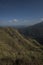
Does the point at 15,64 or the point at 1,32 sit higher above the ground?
the point at 1,32

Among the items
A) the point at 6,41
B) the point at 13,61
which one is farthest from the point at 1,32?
the point at 13,61

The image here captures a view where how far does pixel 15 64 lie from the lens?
16062 millimetres

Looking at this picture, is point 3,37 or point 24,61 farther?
point 3,37

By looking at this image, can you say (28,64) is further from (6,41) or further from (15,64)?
(6,41)

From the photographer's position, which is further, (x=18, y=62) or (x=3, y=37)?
(x=3, y=37)

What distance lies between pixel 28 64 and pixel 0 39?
1932 centimetres

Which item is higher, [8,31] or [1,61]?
[8,31]

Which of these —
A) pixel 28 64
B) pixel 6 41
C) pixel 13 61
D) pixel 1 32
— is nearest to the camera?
pixel 28 64

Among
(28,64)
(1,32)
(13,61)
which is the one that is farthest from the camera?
(1,32)

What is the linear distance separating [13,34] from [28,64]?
25.6m

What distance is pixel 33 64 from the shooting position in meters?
15.4

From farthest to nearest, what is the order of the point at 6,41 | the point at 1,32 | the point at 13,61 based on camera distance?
the point at 1,32 < the point at 6,41 < the point at 13,61

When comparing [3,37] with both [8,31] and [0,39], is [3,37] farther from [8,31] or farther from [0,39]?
[8,31]

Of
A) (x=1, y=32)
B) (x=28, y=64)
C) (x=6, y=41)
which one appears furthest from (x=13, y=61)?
(x=1, y=32)
